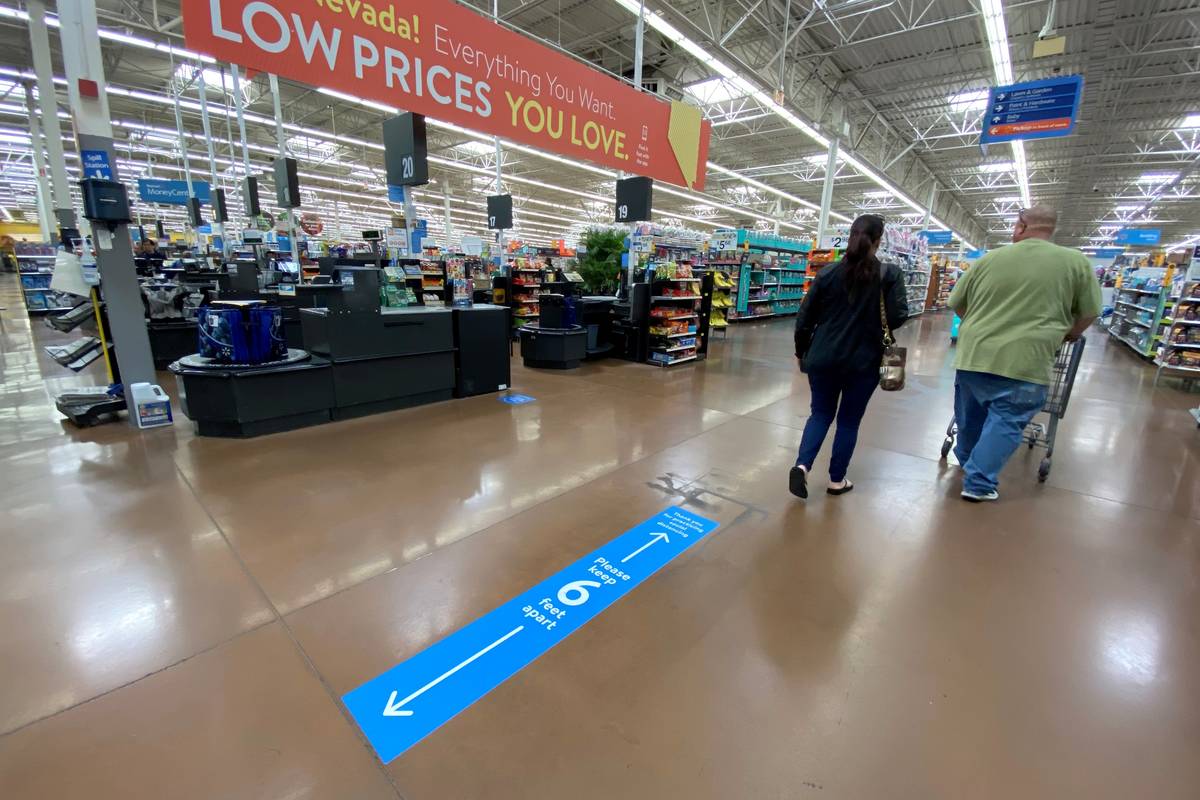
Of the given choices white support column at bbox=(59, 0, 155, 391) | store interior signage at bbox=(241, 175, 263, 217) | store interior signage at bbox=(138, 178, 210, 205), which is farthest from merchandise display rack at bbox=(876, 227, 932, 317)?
store interior signage at bbox=(138, 178, 210, 205)

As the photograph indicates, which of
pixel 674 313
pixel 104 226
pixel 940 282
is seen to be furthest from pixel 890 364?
pixel 940 282

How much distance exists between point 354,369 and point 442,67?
8.29ft

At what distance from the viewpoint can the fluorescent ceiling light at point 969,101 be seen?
1152 cm

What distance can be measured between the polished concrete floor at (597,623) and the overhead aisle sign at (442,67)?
8.45ft

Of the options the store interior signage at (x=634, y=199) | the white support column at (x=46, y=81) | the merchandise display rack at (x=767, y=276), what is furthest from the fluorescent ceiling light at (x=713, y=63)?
the white support column at (x=46, y=81)

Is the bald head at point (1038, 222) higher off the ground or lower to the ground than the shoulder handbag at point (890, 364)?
higher

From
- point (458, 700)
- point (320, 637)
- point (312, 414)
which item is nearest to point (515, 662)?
point (458, 700)

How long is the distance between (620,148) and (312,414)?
4.07 metres

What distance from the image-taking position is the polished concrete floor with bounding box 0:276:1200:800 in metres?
1.33

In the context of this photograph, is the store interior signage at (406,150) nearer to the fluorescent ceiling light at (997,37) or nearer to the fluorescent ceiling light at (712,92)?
the fluorescent ceiling light at (997,37)

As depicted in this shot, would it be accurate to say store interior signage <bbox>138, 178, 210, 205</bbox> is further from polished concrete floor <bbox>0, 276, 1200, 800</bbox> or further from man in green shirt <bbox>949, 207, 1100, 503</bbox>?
man in green shirt <bbox>949, 207, 1100, 503</bbox>

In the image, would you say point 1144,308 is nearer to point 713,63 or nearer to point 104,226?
point 713,63

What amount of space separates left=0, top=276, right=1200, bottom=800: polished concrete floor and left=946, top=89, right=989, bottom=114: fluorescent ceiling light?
39.4ft

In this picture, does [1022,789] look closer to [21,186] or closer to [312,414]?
[312,414]
